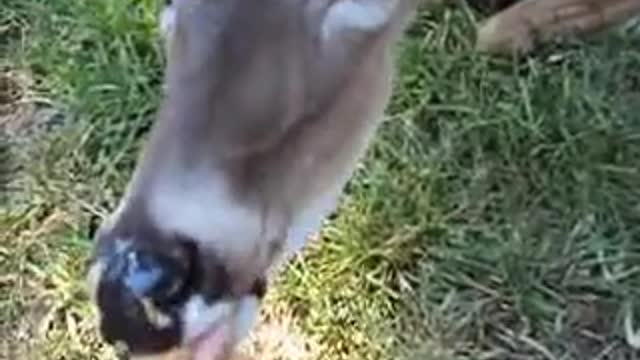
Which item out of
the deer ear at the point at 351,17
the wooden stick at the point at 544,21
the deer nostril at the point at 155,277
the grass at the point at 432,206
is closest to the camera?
the deer nostril at the point at 155,277

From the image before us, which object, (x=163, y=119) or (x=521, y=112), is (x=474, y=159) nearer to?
(x=521, y=112)

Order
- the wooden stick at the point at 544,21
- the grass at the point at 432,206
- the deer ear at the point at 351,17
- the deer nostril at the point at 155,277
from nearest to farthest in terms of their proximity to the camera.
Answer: the deer nostril at the point at 155,277, the deer ear at the point at 351,17, the grass at the point at 432,206, the wooden stick at the point at 544,21

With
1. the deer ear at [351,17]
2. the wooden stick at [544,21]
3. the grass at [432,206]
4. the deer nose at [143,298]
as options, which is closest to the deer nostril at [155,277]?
the deer nose at [143,298]

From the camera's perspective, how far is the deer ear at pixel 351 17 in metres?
2.07

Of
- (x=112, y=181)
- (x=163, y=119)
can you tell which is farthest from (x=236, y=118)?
(x=112, y=181)

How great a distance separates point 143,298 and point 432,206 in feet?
2.90

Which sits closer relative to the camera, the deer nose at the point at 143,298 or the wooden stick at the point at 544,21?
the deer nose at the point at 143,298

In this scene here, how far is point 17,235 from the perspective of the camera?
2.89 meters

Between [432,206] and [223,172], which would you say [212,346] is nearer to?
[223,172]

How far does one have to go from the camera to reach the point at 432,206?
2807 millimetres

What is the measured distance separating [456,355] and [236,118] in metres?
0.76

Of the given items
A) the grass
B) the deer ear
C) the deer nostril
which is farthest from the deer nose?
the grass

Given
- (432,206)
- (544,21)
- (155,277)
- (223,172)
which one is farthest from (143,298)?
(544,21)

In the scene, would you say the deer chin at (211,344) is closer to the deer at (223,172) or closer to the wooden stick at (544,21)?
the deer at (223,172)
